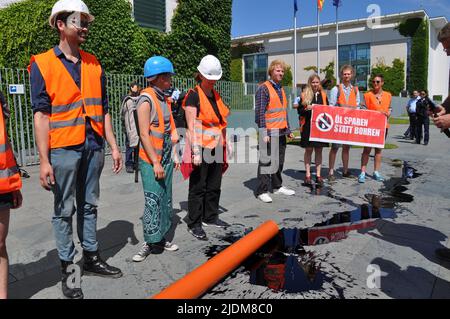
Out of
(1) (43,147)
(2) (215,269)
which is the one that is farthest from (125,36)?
(2) (215,269)

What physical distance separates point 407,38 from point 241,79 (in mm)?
23652

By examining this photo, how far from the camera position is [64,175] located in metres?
2.93

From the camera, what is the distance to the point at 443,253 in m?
3.58

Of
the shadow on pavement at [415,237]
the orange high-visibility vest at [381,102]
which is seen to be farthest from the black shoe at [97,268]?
the orange high-visibility vest at [381,102]

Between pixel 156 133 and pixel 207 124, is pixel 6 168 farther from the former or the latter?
pixel 207 124

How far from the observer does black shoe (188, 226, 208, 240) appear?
4198 millimetres

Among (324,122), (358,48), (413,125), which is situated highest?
(358,48)

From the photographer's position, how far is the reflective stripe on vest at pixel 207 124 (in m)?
4.24

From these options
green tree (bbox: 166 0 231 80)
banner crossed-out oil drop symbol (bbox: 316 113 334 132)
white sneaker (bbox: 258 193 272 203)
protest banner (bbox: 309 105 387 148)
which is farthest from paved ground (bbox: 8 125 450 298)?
green tree (bbox: 166 0 231 80)

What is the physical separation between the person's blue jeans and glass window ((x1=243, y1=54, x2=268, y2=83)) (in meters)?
53.2

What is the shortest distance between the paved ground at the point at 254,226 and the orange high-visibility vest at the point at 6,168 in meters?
1.04

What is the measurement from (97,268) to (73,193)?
76cm

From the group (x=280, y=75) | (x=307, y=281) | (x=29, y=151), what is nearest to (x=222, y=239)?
(x=307, y=281)

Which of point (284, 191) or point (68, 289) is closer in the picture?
point (68, 289)
